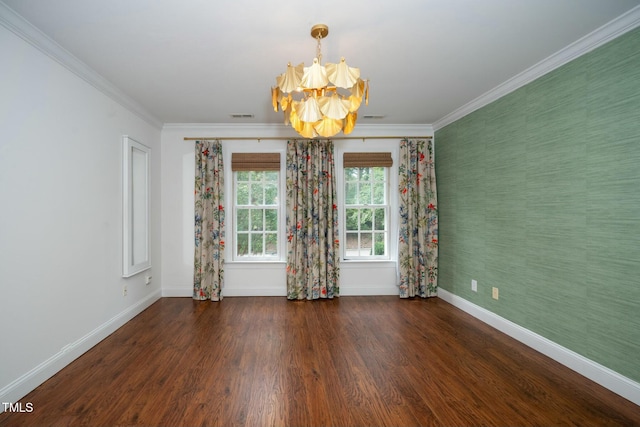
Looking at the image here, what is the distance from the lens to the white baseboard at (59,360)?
2018 mm

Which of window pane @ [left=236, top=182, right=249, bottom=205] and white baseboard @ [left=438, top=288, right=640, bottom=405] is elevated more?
window pane @ [left=236, top=182, right=249, bottom=205]

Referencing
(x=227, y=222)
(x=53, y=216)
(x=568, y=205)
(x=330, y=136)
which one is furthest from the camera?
(x=227, y=222)

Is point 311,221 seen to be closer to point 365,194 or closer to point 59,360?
point 365,194

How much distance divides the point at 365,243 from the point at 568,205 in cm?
265

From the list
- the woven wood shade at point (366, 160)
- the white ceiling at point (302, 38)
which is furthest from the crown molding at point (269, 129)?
the white ceiling at point (302, 38)

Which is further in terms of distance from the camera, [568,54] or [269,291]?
[269,291]

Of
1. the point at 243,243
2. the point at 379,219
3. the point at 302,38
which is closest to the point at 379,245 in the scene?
the point at 379,219

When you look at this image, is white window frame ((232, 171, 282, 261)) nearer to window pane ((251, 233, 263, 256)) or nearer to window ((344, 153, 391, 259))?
window pane ((251, 233, 263, 256))

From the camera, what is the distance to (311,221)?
4418mm

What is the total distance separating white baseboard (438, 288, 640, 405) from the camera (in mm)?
2077

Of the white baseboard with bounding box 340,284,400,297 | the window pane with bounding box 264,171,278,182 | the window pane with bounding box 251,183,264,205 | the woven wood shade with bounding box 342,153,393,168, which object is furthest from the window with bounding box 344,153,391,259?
the window pane with bounding box 251,183,264,205

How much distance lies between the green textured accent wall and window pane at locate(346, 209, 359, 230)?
1.63 metres

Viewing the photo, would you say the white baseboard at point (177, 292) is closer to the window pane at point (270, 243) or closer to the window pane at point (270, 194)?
the window pane at point (270, 243)

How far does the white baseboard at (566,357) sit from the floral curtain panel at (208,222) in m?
3.47
